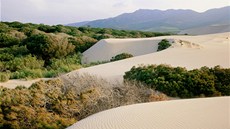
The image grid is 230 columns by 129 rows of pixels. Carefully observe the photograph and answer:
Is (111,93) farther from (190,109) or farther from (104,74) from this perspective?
(104,74)

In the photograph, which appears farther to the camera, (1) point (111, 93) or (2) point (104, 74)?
(2) point (104, 74)

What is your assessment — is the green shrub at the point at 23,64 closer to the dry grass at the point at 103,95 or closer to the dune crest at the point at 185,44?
the dune crest at the point at 185,44

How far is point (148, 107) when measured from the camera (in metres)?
7.96

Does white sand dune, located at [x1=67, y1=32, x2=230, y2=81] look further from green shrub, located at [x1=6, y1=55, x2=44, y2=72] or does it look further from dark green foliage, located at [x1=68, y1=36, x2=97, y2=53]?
green shrub, located at [x1=6, y1=55, x2=44, y2=72]

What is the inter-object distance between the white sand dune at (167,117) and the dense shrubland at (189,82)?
3230 millimetres

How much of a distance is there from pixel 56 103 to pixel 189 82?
4315 mm

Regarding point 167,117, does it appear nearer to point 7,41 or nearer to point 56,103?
point 56,103

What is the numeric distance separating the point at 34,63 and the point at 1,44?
35.9 feet

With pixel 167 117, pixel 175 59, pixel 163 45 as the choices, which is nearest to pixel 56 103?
pixel 167 117

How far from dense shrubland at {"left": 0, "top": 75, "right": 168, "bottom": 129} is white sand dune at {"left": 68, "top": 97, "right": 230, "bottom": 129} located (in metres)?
1.28

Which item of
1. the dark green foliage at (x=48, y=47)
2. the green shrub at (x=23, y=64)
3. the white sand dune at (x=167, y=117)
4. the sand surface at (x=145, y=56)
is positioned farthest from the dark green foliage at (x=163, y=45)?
the white sand dune at (x=167, y=117)

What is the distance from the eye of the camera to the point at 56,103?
920cm

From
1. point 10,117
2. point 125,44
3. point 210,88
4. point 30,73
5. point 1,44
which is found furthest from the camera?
point 1,44

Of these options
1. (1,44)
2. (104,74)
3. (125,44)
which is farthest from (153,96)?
(1,44)
